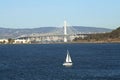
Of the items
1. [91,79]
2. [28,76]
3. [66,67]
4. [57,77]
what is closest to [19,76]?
[28,76]

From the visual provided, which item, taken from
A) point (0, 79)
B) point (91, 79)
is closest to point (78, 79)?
point (91, 79)

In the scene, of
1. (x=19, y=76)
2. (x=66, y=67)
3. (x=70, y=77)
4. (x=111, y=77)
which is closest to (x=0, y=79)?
(x=19, y=76)

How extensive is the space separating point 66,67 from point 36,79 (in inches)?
763

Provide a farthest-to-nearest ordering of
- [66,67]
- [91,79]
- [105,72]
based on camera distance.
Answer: [66,67]
[105,72]
[91,79]

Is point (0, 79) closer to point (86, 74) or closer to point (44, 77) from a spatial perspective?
point (44, 77)

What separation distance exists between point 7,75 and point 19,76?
2.53m

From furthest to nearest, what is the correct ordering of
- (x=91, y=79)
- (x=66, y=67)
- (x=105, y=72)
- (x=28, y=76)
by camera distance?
(x=66, y=67) < (x=105, y=72) < (x=28, y=76) < (x=91, y=79)

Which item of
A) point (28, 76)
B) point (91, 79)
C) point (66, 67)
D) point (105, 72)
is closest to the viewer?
point (91, 79)

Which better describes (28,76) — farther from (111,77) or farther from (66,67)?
(66,67)

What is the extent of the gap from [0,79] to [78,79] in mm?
9937

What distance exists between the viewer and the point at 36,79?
58.8 meters

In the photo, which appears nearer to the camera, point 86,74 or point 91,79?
point 91,79

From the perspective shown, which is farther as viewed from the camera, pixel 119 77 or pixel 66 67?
pixel 66 67

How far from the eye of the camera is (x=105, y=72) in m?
66.6
